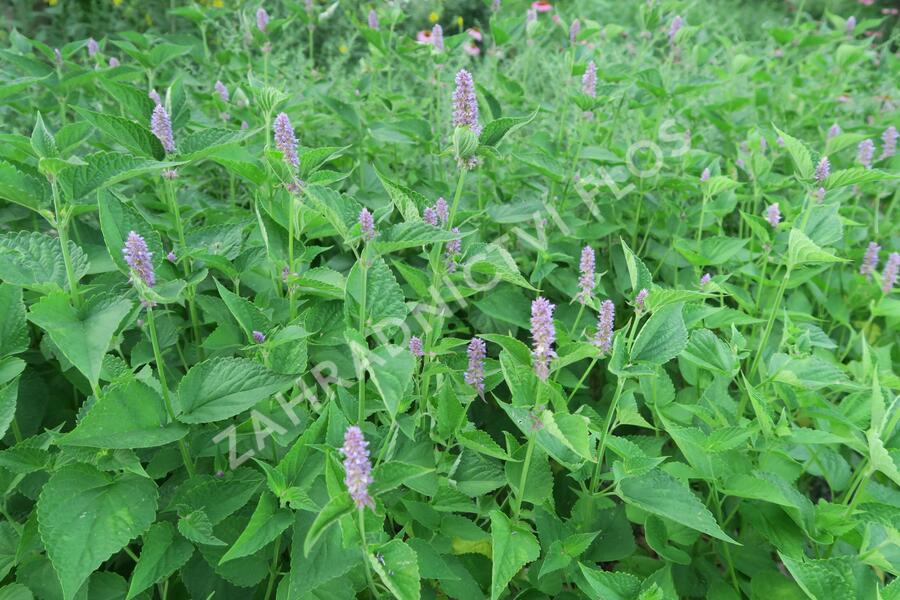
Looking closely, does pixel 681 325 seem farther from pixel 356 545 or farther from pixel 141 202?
pixel 141 202

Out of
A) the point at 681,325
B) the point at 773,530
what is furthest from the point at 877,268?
the point at 681,325

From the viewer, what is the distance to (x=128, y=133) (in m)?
1.30

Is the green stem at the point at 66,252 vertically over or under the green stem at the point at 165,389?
over

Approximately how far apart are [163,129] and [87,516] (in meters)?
0.75

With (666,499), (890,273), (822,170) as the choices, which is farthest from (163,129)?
(890,273)

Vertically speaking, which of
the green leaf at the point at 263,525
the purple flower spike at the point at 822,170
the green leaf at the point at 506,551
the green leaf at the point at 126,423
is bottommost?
the green leaf at the point at 506,551

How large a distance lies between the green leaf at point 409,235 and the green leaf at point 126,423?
501 mm

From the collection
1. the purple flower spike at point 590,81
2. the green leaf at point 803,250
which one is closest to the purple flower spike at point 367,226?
the green leaf at point 803,250

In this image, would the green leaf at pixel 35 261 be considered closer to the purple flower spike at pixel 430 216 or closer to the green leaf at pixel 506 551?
the purple flower spike at pixel 430 216

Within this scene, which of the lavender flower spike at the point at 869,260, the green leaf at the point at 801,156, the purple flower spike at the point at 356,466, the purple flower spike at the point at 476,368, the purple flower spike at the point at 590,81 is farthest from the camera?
the lavender flower spike at the point at 869,260

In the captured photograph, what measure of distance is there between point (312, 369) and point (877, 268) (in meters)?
2.83

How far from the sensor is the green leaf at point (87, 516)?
1060mm

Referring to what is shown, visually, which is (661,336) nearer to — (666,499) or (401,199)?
(666,499)

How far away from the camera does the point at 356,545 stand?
1083mm
